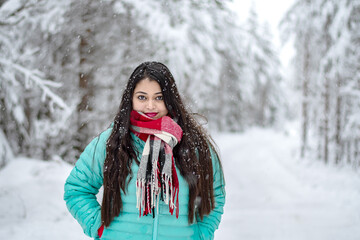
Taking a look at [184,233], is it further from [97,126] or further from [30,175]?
[97,126]

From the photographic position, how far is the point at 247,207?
7.09 meters

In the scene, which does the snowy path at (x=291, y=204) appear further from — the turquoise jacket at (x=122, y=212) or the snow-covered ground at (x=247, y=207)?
the turquoise jacket at (x=122, y=212)

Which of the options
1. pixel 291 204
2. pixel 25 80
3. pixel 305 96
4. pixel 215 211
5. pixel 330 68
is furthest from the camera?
pixel 305 96

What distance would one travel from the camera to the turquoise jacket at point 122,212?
1965 millimetres

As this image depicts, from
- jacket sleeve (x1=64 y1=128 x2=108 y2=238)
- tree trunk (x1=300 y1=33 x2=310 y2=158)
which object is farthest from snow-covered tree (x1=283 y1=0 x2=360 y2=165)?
jacket sleeve (x1=64 y1=128 x2=108 y2=238)

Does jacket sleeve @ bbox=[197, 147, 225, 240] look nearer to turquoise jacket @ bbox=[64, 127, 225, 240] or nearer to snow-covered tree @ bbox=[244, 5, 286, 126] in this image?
turquoise jacket @ bbox=[64, 127, 225, 240]

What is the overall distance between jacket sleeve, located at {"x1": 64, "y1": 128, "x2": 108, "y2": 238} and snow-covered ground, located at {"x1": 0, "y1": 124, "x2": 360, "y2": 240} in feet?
9.41

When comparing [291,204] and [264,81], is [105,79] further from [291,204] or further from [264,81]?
[264,81]

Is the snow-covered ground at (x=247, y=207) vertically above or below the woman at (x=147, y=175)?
below

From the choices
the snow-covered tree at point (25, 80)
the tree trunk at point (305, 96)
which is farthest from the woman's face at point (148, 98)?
the tree trunk at point (305, 96)

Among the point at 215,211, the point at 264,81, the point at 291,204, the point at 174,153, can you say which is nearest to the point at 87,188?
the point at 174,153

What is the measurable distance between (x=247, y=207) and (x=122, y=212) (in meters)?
5.72

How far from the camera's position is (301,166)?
13.5 m

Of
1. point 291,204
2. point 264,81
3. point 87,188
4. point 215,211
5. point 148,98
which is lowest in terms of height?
point 291,204
